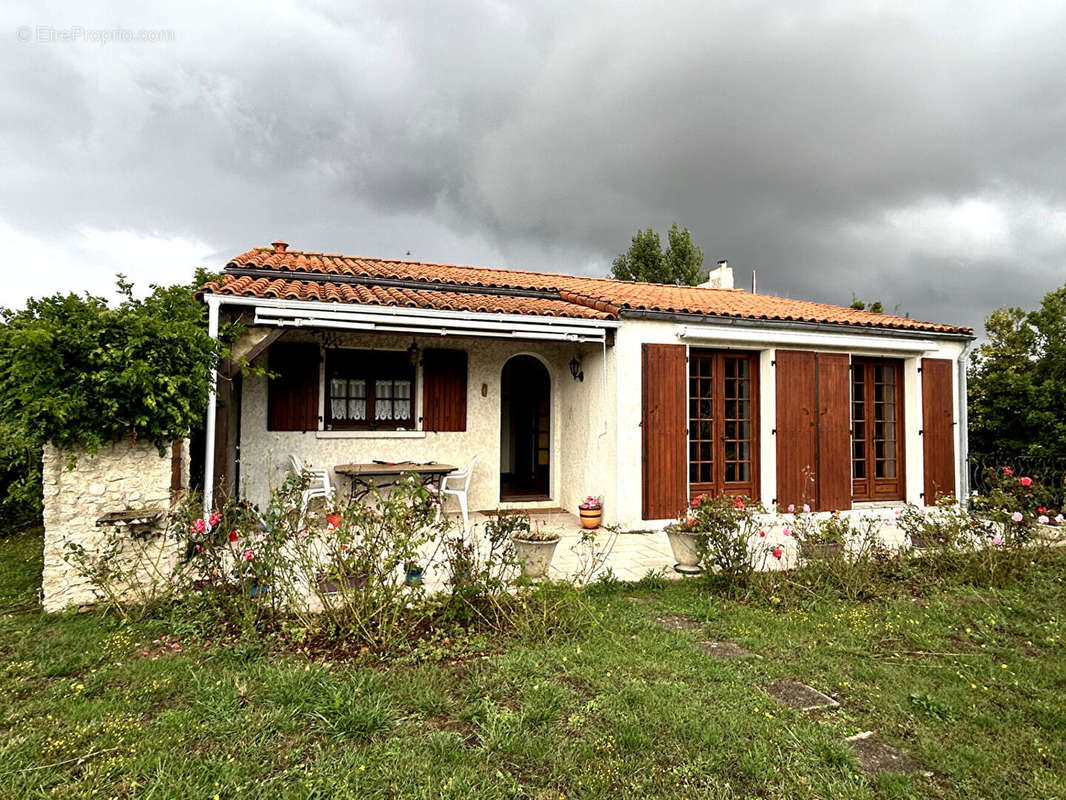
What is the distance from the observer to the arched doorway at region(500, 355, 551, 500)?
34.9ft

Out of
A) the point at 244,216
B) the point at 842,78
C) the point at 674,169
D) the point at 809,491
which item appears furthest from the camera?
the point at 674,169

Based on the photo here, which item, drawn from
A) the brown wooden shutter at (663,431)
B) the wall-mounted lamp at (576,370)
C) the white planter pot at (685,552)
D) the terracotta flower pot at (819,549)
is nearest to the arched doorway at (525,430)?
the wall-mounted lamp at (576,370)

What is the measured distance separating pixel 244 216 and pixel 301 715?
11885 millimetres

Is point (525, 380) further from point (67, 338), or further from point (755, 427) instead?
point (67, 338)

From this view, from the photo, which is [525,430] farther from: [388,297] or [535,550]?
[535,550]

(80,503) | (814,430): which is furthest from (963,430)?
(80,503)

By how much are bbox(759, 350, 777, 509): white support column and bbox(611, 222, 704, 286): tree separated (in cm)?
1749

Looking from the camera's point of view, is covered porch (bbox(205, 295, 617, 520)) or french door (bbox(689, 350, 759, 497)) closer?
covered porch (bbox(205, 295, 617, 520))

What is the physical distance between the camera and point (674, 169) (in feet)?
45.0

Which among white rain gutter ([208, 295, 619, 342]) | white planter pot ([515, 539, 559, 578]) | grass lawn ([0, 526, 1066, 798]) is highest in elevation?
white rain gutter ([208, 295, 619, 342])

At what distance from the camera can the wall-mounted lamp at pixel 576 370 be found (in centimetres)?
881

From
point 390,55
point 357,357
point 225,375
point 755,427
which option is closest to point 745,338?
point 755,427

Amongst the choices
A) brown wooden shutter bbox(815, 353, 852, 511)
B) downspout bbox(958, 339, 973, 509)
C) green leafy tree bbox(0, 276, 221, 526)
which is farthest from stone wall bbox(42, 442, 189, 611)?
downspout bbox(958, 339, 973, 509)

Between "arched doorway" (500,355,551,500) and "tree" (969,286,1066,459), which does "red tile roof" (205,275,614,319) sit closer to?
"arched doorway" (500,355,551,500)
